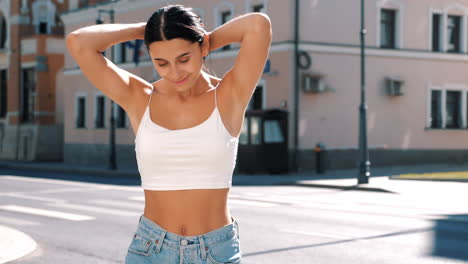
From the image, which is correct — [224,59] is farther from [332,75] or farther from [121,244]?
[121,244]

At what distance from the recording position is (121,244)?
382 inches

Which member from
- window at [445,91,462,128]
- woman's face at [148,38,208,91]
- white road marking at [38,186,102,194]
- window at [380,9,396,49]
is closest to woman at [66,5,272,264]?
woman's face at [148,38,208,91]

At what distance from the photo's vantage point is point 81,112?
1512 inches

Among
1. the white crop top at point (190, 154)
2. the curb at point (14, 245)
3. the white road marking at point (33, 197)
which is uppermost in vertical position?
the white crop top at point (190, 154)

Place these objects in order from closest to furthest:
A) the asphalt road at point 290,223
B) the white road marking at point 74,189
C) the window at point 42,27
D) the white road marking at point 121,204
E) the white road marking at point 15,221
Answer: the asphalt road at point 290,223 < the white road marking at point 15,221 < the white road marking at point 121,204 < the white road marking at point 74,189 < the window at point 42,27

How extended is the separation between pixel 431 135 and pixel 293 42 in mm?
7740

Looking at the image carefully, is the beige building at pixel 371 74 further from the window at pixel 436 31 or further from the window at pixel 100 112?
the window at pixel 100 112

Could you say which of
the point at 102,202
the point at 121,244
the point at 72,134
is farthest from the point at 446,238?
the point at 72,134

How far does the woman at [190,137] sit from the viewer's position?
264 centimetres

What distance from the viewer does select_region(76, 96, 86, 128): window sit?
38.1 m

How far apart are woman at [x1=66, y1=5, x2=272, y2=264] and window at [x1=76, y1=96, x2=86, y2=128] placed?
35873 mm

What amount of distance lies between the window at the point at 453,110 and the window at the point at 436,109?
344 mm

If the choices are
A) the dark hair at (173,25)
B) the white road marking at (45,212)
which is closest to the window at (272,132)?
the white road marking at (45,212)

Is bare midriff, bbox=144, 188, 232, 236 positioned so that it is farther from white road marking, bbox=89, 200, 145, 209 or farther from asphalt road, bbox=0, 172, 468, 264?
white road marking, bbox=89, 200, 145, 209
